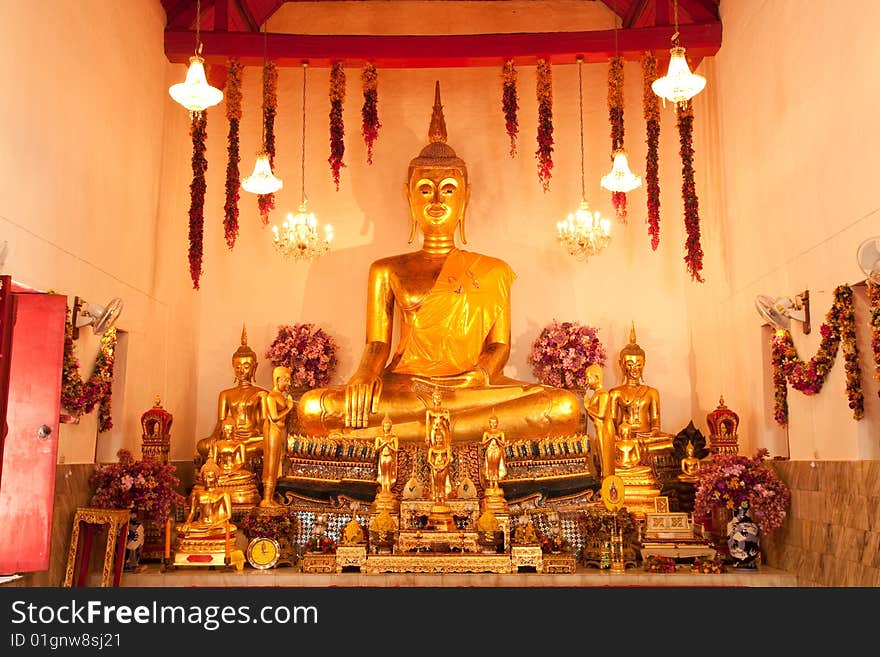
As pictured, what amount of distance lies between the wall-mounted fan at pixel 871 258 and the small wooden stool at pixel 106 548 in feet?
14.4

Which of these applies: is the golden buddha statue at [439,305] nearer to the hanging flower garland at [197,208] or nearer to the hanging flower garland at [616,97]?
the hanging flower garland at [197,208]

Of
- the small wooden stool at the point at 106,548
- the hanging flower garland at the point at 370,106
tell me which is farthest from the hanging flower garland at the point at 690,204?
the small wooden stool at the point at 106,548

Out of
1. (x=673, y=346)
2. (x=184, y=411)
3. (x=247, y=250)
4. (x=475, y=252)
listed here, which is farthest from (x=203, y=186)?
(x=673, y=346)

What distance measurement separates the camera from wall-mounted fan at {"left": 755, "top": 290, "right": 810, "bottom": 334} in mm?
5934

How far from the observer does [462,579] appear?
5676mm

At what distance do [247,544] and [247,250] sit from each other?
3.58 m

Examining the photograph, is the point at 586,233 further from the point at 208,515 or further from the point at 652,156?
the point at 208,515

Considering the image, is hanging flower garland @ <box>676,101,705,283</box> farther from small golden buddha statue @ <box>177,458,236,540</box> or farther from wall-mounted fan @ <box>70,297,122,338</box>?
wall-mounted fan @ <box>70,297,122,338</box>

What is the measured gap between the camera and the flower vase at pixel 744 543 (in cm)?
591

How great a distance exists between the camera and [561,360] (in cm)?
852

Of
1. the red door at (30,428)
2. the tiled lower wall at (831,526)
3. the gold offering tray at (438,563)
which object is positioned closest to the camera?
the red door at (30,428)

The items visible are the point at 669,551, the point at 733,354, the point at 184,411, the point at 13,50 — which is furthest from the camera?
the point at 184,411

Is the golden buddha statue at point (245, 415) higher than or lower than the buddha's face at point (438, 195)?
lower
